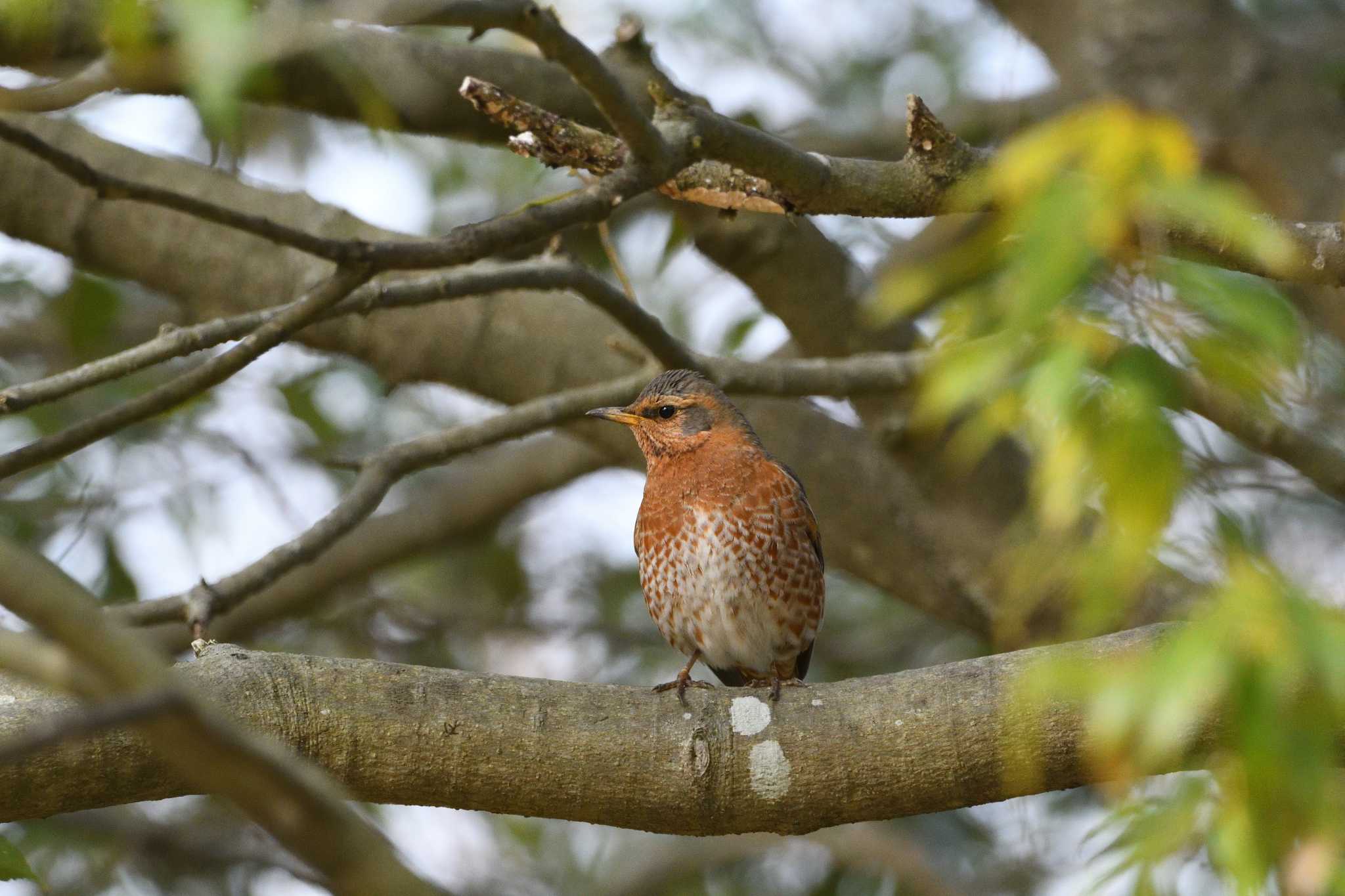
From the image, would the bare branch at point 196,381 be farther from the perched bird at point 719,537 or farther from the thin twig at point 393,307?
the perched bird at point 719,537

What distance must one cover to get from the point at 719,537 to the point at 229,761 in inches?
146

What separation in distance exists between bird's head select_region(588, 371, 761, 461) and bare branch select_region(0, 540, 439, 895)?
384 cm

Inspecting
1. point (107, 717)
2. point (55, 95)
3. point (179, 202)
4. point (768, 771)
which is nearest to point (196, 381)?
point (179, 202)

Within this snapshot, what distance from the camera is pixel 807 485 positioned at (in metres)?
6.25

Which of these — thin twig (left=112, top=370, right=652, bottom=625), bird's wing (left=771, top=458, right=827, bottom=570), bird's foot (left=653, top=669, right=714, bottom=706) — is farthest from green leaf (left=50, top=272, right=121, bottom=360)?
bird's foot (left=653, top=669, right=714, bottom=706)

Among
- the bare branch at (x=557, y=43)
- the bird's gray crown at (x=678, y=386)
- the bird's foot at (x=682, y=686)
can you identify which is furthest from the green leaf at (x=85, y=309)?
the bare branch at (x=557, y=43)

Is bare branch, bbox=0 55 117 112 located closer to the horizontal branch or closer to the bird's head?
the horizontal branch

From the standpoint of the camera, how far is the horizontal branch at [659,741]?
10.8ft

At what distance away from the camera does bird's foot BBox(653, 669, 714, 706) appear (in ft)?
11.7

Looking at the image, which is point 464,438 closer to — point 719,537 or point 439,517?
point 719,537

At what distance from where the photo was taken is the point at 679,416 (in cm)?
543

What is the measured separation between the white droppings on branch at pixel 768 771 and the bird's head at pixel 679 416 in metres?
2.06

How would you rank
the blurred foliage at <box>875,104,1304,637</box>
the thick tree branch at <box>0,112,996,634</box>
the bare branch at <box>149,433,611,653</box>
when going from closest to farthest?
the blurred foliage at <box>875,104,1304,637</box>
the thick tree branch at <box>0,112,996,634</box>
the bare branch at <box>149,433,611,653</box>

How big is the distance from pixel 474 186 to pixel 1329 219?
4607 mm
